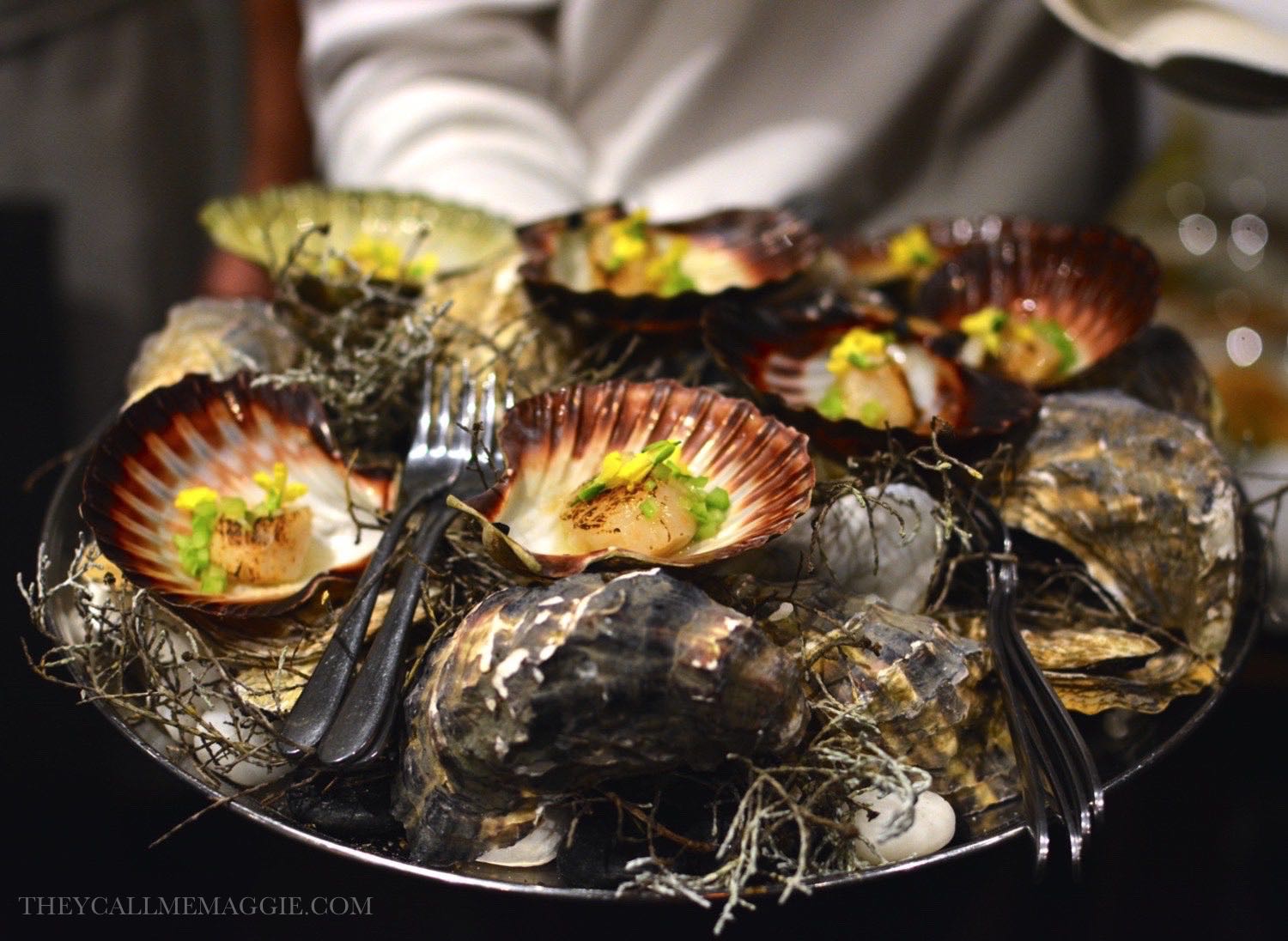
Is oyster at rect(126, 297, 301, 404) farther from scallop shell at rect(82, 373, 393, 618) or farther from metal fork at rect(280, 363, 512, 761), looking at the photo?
metal fork at rect(280, 363, 512, 761)

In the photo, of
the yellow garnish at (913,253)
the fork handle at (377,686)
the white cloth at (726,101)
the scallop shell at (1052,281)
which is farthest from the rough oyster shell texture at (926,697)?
the white cloth at (726,101)

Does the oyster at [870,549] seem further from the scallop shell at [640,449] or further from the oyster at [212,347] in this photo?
the oyster at [212,347]

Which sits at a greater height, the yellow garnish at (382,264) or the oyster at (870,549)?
the yellow garnish at (382,264)

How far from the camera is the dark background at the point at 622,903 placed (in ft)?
2.38

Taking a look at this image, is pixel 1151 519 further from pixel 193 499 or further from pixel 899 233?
pixel 193 499

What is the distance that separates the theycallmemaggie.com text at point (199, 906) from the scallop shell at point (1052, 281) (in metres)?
0.81

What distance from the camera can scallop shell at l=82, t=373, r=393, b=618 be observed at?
0.78 metres

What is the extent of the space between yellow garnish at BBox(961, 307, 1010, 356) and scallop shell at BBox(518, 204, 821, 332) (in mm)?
177

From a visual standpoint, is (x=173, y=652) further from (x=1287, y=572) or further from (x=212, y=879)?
(x=1287, y=572)

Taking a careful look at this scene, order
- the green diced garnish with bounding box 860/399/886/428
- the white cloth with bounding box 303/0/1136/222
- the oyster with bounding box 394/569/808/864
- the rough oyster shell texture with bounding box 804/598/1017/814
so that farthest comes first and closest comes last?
the white cloth with bounding box 303/0/1136/222 < the green diced garnish with bounding box 860/399/886/428 < the rough oyster shell texture with bounding box 804/598/1017/814 < the oyster with bounding box 394/569/808/864

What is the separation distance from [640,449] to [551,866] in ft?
1.10

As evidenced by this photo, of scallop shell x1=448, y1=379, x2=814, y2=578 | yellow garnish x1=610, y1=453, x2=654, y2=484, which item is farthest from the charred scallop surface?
yellow garnish x1=610, y1=453, x2=654, y2=484

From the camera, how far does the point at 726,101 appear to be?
1636 mm

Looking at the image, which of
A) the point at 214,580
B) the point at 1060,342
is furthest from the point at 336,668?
the point at 1060,342
